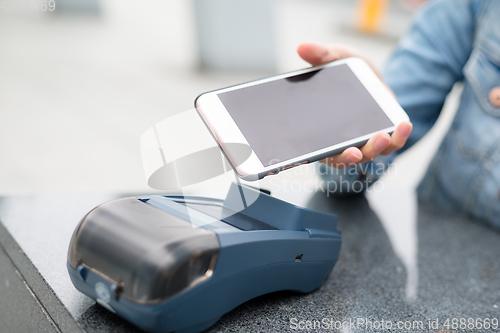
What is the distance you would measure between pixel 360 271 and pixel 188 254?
29 cm

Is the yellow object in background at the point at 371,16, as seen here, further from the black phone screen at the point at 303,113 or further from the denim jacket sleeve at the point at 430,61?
the black phone screen at the point at 303,113

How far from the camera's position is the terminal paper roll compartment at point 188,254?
11.9 inches

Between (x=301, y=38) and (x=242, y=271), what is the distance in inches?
122

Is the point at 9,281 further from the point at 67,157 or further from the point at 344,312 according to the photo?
the point at 67,157

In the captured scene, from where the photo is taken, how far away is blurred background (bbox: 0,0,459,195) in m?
1.75

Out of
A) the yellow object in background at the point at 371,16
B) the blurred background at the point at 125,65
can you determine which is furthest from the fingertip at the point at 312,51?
the yellow object in background at the point at 371,16

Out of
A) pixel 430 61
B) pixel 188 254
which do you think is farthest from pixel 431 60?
pixel 188 254

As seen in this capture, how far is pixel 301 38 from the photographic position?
3.24 meters

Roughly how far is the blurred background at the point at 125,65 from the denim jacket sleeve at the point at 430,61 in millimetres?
445

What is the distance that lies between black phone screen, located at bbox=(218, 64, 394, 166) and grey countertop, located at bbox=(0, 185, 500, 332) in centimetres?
16

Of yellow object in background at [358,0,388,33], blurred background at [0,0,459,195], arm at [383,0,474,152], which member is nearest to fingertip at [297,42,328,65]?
arm at [383,0,474,152]

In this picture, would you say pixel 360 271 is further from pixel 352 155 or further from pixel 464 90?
pixel 464 90

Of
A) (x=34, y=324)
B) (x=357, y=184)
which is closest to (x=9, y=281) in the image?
(x=34, y=324)

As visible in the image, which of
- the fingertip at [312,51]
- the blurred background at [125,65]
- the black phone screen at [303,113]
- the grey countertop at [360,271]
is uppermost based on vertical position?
the fingertip at [312,51]
